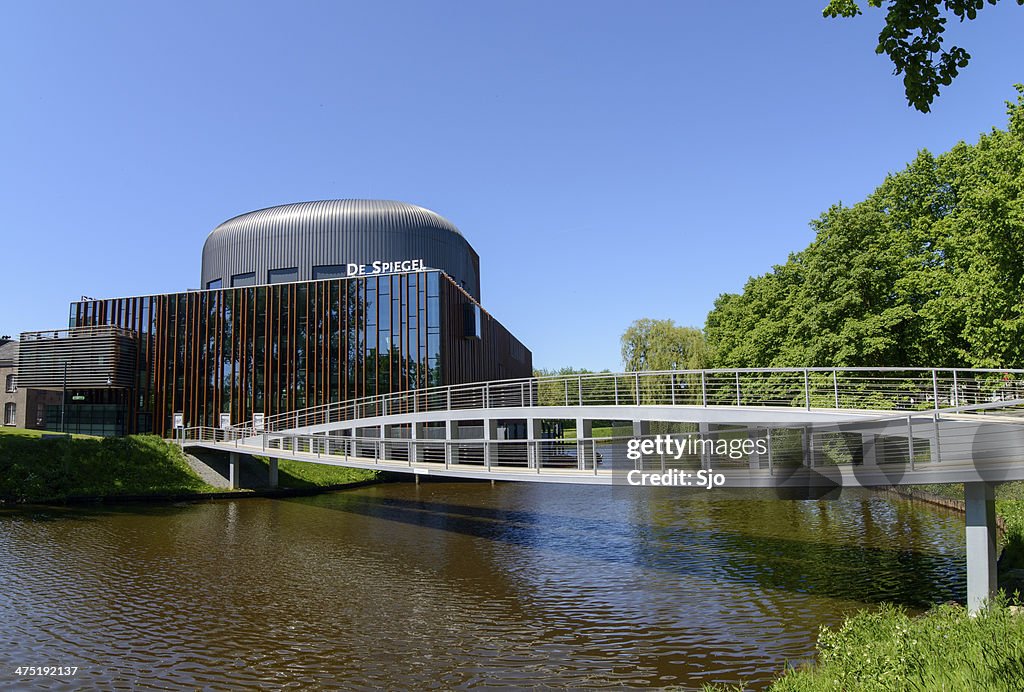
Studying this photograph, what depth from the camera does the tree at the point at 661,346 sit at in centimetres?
5519

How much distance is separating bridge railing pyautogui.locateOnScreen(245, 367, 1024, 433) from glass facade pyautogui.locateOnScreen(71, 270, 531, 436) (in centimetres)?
158

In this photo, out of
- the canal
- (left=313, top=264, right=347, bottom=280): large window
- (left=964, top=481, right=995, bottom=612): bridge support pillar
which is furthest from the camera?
(left=313, top=264, right=347, bottom=280): large window

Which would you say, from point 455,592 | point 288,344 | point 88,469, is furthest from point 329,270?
point 455,592

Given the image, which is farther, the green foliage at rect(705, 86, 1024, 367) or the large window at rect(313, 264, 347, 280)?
the large window at rect(313, 264, 347, 280)

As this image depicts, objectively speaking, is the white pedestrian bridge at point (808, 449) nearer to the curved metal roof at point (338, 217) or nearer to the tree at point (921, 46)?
the tree at point (921, 46)

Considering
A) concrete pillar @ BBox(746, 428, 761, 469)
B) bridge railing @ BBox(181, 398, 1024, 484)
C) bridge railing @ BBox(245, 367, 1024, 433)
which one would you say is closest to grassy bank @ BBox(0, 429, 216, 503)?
bridge railing @ BBox(245, 367, 1024, 433)

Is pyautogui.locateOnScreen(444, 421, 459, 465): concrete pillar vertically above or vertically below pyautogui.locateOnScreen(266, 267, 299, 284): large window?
below

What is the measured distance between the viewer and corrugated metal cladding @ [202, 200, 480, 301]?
55.2 m

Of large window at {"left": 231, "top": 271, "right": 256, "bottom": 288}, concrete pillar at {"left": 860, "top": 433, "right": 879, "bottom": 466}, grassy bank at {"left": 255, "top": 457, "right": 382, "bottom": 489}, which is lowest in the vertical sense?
grassy bank at {"left": 255, "top": 457, "right": 382, "bottom": 489}

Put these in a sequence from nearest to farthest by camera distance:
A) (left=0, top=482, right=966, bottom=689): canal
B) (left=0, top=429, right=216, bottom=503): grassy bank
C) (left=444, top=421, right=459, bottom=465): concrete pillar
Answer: (left=0, top=482, right=966, bottom=689): canal < (left=444, top=421, right=459, bottom=465): concrete pillar < (left=0, top=429, right=216, bottom=503): grassy bank

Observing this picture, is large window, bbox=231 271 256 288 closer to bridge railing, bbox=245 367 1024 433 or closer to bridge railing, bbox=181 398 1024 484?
bridge railing, bbox=245 367 1024 433

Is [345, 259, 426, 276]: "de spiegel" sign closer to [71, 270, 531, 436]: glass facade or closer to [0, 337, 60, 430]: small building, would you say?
[71, 270, 531, 436]: glass facade

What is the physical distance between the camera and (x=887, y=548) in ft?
61.3

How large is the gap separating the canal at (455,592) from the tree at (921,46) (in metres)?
7.98
